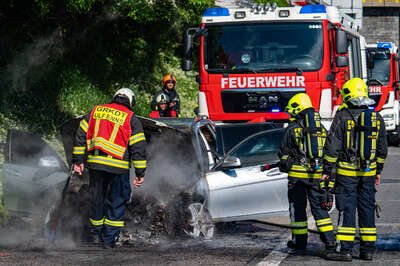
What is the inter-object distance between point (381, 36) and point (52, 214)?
5527cm

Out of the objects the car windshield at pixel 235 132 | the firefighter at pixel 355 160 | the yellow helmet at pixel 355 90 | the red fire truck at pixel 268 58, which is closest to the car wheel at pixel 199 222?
the firefighter at pixel 355 160

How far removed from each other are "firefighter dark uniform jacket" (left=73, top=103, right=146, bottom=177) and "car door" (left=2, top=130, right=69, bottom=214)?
1000 mm

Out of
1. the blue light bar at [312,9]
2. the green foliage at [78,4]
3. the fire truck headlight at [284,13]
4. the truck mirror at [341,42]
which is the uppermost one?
the green foliage at [78,4]

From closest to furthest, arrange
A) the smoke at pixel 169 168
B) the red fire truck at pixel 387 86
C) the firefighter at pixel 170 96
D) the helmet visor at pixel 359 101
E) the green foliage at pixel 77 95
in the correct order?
the helmet visor at pixel 359 101
the smoke at pixel 169 168
the firefighter at pixel 170 96
the green foliage at pixel 77 95
the red fire truck at pixel 387 86

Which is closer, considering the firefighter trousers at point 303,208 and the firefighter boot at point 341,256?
the firefighter boot at point 341,256

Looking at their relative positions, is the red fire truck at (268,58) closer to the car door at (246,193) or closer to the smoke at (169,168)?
the car door at (246,193)

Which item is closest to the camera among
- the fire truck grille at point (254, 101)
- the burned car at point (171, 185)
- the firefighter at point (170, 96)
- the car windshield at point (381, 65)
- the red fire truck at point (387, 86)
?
the burned car at point (171, 185)

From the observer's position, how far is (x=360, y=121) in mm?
8836

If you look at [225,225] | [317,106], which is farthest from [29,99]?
[225,225]

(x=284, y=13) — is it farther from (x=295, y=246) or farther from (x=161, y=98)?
(x=295, y=246)

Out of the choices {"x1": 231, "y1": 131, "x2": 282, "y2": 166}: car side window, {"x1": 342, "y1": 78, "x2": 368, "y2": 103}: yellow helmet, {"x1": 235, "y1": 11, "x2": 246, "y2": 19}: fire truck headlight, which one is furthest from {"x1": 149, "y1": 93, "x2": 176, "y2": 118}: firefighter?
{"x1": 342, "y1": 78, "x2": 368, "y2": 103}: yellow helmet

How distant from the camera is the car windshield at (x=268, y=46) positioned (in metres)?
16.9

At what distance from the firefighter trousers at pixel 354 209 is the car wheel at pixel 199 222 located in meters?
1.83

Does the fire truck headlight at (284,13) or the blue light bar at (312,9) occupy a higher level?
the blue light bar at (312,9)
